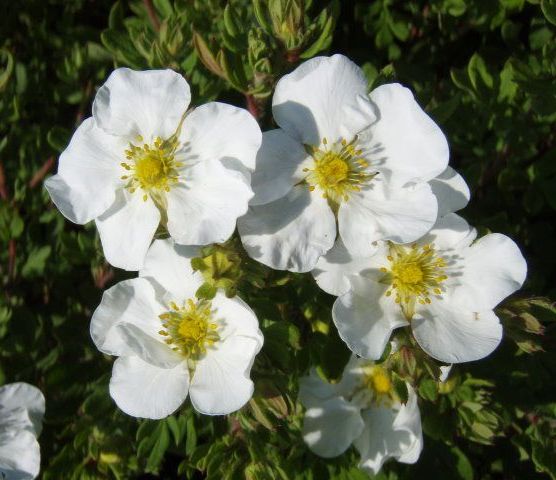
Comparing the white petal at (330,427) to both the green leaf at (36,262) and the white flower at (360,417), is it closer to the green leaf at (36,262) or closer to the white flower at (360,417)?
the white flower at (360,417)

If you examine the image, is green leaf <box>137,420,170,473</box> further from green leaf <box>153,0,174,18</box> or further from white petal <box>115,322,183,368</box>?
green leaf <box>153,0,174,18</box>

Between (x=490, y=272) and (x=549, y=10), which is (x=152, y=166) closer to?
(x=490, y=272)

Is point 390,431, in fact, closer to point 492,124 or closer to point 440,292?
point 440,292

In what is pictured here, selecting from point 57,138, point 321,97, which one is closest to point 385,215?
point 321,97

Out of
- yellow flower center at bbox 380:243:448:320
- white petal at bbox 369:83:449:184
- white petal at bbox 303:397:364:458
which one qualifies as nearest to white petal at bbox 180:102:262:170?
white petal at bbox 369:83:449:184

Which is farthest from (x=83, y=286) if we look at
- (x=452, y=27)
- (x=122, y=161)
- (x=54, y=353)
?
(x=452, y=27)

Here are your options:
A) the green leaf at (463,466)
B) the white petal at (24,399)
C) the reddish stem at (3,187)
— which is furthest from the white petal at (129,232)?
the green leaf at (463,466)
